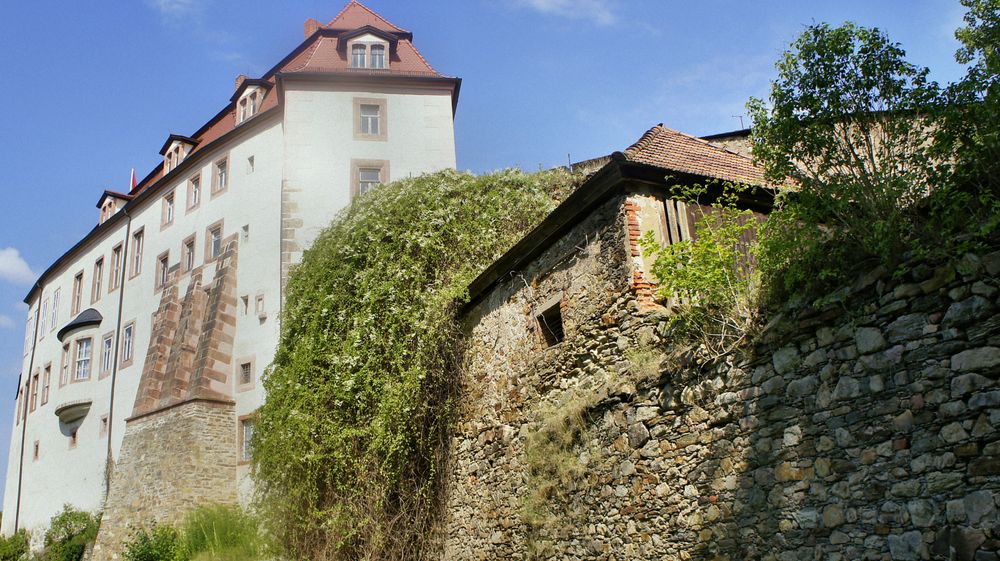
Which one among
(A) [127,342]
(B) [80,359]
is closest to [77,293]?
(B) [80,359]

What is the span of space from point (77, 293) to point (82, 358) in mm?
4682

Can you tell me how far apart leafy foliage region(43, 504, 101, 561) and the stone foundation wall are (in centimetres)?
565

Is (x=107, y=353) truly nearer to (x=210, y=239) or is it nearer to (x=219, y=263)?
(x=210, y=239)

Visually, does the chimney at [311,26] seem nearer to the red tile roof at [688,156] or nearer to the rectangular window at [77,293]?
the rectangular window at [77,293]

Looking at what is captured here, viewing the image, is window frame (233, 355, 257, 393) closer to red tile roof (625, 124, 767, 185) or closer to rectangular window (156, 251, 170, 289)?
rectangular window (156, 251, 170, 289)

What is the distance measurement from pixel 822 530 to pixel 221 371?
2184 centimetres

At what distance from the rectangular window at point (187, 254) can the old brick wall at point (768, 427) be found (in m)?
20.5

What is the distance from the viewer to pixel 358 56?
1097 inches

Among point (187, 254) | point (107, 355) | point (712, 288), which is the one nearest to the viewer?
point (712, 288)

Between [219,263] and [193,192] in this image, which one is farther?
[193,192]

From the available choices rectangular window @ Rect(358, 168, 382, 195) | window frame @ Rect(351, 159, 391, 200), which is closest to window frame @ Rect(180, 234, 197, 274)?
window frame @ Rect(351, 159, 391, 200)

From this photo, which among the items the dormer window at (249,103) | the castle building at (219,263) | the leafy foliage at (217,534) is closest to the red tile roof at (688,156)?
the leafy foliage at (217,534)

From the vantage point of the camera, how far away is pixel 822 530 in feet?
21.3

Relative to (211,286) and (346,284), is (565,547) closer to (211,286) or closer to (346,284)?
(346,284)
